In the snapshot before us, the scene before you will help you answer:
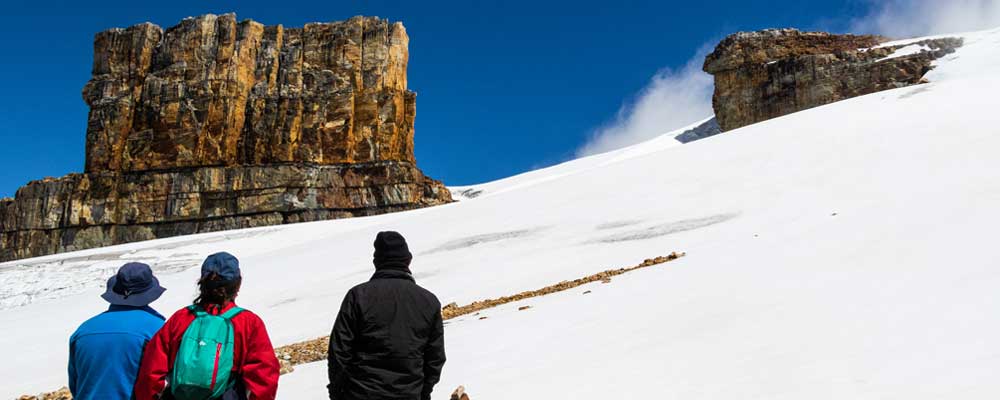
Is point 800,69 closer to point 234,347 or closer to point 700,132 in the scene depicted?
point 700,132

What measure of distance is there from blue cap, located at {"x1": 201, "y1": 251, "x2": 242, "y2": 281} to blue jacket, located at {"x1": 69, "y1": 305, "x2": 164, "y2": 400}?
0.50m

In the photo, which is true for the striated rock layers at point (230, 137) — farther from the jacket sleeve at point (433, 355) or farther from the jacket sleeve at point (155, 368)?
the jacket sleeve at point (155, 368)

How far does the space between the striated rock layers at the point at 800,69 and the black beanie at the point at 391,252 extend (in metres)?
49.3

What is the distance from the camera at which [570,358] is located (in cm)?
500

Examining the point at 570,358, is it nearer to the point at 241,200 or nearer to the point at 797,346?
the point at 797,346

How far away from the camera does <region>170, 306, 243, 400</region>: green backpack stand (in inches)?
107

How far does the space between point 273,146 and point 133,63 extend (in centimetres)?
1305

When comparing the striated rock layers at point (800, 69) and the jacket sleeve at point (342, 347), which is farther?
the striated rock layers at point (800, 69)

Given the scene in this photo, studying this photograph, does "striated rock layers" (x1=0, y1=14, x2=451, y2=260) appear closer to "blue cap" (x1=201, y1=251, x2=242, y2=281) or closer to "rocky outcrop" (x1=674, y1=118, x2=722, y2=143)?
"rocky outcrop" (x1=674, y1=118, x2=722, y2=143)

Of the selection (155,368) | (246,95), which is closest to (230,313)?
(155,368)

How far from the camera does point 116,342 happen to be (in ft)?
9.71

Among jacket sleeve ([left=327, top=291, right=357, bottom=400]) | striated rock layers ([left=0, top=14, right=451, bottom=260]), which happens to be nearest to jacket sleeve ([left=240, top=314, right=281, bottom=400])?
jacket sleeve ([left=327, top=291, right=357, bottom=400])

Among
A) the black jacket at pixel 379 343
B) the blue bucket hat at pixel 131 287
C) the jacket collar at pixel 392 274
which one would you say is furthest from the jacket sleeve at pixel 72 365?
the jacket collar at pixel 392 274

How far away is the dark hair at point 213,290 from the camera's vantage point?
9.37 ft
